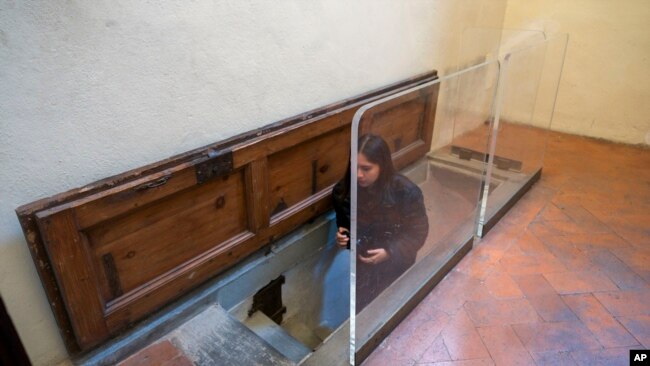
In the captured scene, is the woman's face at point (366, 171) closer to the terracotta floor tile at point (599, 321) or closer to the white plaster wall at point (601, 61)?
the terracotta floor tile at point (599, 321)

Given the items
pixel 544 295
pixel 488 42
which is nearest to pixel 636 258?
pixel 544 295

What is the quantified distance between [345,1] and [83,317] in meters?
1.63

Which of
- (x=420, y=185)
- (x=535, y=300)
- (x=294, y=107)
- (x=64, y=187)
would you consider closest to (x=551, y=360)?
(x=535, y=300)

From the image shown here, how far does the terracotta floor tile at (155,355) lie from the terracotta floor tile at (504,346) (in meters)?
1.12

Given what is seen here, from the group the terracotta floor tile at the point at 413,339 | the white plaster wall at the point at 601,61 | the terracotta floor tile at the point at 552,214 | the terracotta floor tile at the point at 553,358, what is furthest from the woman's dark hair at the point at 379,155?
the white plaster wall at the point at 601,61

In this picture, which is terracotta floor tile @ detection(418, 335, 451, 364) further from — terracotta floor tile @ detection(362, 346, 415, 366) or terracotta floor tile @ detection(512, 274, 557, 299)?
terracotta floor tile @ detection(512, 274, 557, 299)

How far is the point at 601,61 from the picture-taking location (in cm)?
318

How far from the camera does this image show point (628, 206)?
2383mm

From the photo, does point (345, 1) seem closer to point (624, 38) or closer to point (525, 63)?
point (525, 63)

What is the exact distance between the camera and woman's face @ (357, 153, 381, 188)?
1.19 m

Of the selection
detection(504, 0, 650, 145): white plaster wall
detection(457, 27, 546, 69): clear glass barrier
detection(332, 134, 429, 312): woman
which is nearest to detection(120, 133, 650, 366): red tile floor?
detection(332, 134, 429, 312): woman

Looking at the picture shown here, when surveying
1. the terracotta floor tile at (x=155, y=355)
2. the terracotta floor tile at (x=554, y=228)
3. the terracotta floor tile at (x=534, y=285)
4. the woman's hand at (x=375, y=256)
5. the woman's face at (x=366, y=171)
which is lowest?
the terracotta floor tile at (x=534, y=285)

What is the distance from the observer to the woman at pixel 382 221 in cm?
126

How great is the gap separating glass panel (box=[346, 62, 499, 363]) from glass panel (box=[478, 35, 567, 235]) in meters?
0.13
